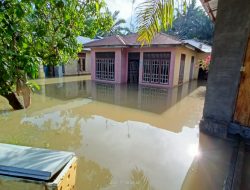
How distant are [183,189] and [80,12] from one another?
11.9ft

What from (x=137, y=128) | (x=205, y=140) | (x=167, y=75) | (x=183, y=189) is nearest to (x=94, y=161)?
(x=183, y=189)

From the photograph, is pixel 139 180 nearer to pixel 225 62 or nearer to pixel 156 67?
pixel 225 62

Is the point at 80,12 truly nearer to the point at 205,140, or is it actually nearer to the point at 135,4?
the point at 135,4

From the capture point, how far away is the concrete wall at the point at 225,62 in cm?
396

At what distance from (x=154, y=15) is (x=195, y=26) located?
3087cm

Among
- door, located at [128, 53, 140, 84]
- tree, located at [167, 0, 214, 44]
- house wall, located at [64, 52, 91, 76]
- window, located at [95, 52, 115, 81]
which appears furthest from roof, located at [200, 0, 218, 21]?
tree, located at [167, 0, 214, 44]

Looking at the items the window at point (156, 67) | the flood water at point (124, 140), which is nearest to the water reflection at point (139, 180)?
the flood water at point (124, 140)

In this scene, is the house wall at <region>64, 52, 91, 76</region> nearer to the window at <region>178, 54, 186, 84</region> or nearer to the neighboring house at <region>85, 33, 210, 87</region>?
the neighboring house at <region>85, 33, 210, 87</region>

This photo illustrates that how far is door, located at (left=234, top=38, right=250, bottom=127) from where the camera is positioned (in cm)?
398

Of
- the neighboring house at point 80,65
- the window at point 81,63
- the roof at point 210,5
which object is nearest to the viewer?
the roof at point 210,5

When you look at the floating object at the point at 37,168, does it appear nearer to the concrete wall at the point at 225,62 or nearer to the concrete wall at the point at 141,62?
the concrete wall at the point at 225,62

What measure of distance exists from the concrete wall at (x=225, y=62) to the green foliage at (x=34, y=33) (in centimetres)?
299

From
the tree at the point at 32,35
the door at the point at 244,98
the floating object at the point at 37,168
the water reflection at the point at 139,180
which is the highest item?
the tree at the point at 32,35

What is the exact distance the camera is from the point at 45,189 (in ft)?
A: 5.89
